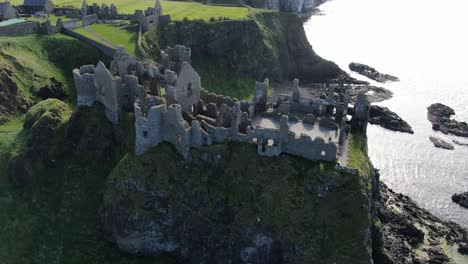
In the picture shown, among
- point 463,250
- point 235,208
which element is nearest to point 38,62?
point 235,208

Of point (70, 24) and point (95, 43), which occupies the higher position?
point (70, 24)

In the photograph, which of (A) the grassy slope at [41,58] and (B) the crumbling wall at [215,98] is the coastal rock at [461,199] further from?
(A) the grassy slope at [41,58]

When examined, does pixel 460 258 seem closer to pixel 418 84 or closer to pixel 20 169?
pixel 20 169

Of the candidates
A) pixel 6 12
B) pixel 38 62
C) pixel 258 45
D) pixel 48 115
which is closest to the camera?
pixel 48 115

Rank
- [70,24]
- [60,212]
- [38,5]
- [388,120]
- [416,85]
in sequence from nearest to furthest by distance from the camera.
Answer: [60,212], [70,24], [388,120], [38,5], [416,85]

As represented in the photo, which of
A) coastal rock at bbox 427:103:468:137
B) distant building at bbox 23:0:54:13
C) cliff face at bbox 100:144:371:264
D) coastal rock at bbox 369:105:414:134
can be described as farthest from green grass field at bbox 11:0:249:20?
cliff face at bbox 100:144:371:264

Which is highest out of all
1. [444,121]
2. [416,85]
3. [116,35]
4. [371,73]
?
[116,35]

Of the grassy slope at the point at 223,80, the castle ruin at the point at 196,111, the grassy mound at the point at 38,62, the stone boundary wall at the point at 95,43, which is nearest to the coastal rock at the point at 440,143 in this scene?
the grassy slope at the point at 223,80

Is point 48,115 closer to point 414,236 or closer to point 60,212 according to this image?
point 60,212
